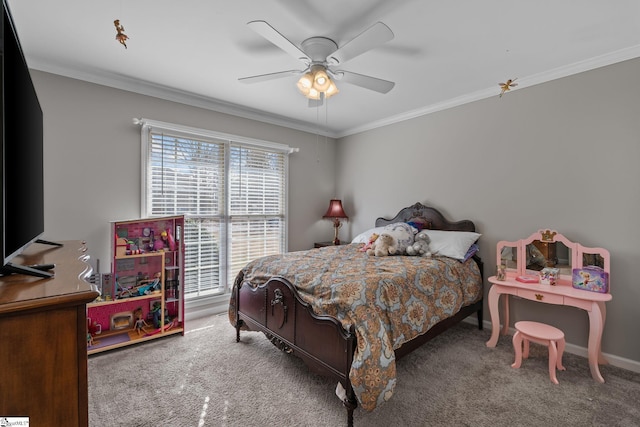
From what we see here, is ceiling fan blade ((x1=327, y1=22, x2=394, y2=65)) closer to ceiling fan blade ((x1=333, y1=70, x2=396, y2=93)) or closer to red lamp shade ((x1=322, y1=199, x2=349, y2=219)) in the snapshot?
ceiling fan blade ((x1=333, y1=70, x2=396, y2=93))

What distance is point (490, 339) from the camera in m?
2.77

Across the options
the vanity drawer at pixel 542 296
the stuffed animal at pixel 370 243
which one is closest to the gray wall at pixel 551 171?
the vanity drawer at pixel 542 296

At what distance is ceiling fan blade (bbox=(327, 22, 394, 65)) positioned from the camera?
5.44ft

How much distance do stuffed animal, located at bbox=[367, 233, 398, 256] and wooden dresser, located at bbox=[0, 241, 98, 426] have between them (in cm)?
257

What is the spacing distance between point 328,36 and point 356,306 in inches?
76.0

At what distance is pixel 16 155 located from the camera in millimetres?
1001

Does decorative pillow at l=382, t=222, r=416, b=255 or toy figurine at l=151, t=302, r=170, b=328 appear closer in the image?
toy figurine at l=151, t=302, r=170, b=328

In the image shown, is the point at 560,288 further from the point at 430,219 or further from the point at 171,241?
the point at 171,241

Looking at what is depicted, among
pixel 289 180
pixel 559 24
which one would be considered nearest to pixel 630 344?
pixel 559 24

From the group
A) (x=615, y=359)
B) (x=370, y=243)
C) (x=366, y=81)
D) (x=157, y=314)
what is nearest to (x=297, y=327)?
Answer: (x=370, y=243)

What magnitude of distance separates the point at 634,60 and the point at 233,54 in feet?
10.8

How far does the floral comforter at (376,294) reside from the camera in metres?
1.66

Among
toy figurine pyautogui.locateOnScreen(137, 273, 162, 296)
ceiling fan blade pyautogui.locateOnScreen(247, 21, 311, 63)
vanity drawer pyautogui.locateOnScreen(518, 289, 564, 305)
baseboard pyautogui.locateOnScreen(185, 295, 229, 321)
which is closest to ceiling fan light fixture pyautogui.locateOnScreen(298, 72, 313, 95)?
ceiling fan blade pyautogui.locateOnScreen(247, 21, 311, 63)

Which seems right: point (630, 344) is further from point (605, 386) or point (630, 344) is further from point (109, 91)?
point (109, 91)
